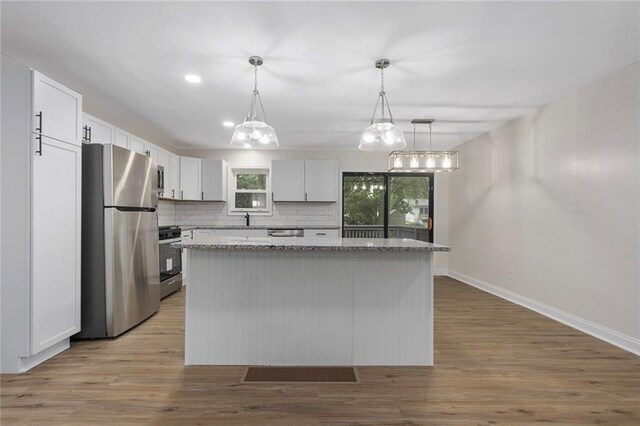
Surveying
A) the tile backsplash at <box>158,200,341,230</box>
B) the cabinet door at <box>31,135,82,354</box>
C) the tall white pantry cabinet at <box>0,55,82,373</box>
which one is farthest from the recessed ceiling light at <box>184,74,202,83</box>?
the tile backsplash at <box>158,200,341,230</box>

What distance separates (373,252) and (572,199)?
2.42m

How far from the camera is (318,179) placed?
5.71 m

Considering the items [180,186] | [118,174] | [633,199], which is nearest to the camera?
[633,199]

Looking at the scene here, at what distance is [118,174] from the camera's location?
2.92 metres

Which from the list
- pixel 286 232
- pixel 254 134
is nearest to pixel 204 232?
pixel 286 232

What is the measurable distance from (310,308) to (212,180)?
153 inches

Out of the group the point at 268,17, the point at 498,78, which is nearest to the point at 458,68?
the point at 498,78

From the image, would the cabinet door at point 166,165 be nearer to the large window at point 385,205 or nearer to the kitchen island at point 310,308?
the kitchen island at point 310,308

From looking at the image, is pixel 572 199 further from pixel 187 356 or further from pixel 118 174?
pixel 118 174

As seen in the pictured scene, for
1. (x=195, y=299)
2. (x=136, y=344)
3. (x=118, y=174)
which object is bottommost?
(x=136, y=344)

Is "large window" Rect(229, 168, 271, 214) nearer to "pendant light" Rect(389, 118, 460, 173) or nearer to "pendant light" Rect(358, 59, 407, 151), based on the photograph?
"pendant light" Rect(389, 118, 460, 173)

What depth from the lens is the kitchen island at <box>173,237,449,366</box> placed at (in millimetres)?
2434

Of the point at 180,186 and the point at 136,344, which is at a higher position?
the point at 180,186

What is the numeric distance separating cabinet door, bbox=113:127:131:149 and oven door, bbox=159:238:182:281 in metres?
1.31
